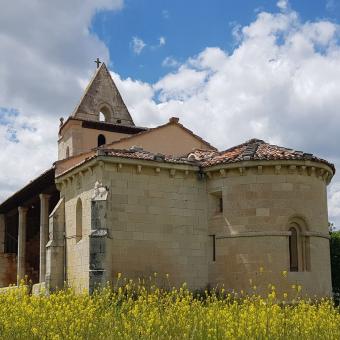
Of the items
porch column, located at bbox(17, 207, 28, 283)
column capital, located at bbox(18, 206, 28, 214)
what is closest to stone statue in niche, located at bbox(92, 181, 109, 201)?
porch column, located at bbox(17, 207, 28, 283)

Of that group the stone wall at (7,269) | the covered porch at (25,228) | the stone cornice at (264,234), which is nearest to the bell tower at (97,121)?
the covered porch at (25,228)

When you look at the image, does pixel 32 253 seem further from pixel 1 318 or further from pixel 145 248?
pixel 1 318

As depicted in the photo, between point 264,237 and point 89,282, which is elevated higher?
point 264,237

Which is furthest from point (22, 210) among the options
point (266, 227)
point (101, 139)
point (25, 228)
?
point (266, 227)

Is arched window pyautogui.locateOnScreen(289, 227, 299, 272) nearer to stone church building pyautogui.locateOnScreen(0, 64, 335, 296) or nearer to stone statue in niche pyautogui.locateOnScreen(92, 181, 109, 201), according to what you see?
stone church building pyautogui.locateOnScreen(0, 64, 335, 296)

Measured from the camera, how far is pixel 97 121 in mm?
35094

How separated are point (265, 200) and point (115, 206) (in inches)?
190

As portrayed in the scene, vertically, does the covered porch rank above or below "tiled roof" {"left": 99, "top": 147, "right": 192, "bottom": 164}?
below

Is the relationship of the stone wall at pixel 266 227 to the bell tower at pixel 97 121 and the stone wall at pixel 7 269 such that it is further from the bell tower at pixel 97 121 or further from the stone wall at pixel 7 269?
the stone wall at pixel 7 269

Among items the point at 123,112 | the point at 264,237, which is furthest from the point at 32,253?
the point at 264,237

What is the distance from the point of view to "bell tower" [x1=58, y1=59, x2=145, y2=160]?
34344 millimetres

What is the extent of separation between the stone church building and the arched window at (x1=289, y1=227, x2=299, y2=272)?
0.03m

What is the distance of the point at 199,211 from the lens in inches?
773

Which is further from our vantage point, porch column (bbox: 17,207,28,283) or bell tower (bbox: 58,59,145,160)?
bell tower (bbox: 58,59,145,160)
